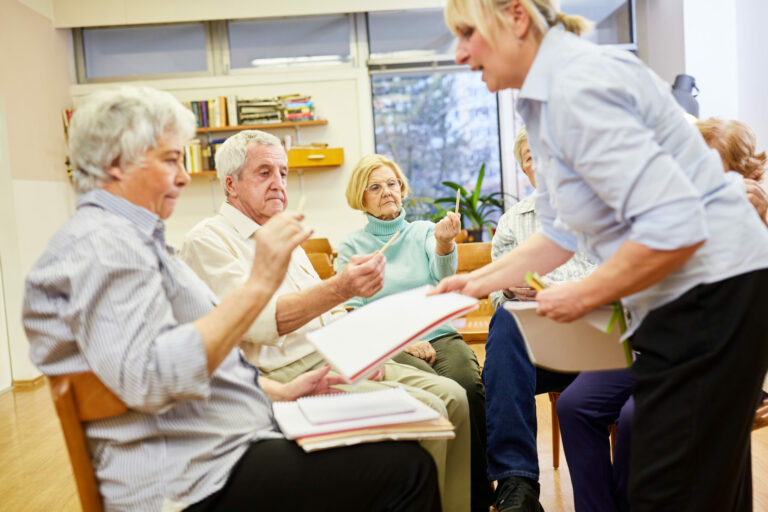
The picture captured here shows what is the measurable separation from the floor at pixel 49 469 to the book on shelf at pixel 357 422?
3.65 ft

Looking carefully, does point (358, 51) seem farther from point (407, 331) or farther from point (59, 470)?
point (407, 331)

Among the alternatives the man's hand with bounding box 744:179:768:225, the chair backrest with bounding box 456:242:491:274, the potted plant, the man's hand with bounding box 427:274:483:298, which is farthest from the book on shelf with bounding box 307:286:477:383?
the potted plant

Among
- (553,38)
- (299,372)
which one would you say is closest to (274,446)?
(299,372)

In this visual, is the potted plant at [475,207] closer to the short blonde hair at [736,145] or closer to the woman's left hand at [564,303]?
the short blonde hair at [736,145]

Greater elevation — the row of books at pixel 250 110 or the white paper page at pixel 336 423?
the row of books at pixel 250 110

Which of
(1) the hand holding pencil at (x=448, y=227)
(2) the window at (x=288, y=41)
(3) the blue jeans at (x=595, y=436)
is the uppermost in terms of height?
(2) the window at (x=288, y=41)

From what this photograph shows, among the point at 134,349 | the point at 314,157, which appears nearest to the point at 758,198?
the point at 134,349

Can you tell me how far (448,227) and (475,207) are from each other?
3.76m

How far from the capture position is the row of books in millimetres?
5891

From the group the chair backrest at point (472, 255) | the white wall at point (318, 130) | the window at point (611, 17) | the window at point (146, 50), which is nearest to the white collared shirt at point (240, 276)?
the chair backrest at point (472, 255)

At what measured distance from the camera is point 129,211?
3.67 feet

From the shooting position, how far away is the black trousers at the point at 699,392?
1023mm

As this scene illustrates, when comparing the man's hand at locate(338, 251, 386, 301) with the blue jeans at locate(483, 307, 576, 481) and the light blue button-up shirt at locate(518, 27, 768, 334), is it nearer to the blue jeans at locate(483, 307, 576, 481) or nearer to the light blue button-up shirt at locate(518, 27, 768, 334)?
the blue jeans at locate(483, 307, 576, 481)

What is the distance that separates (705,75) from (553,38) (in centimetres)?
444
